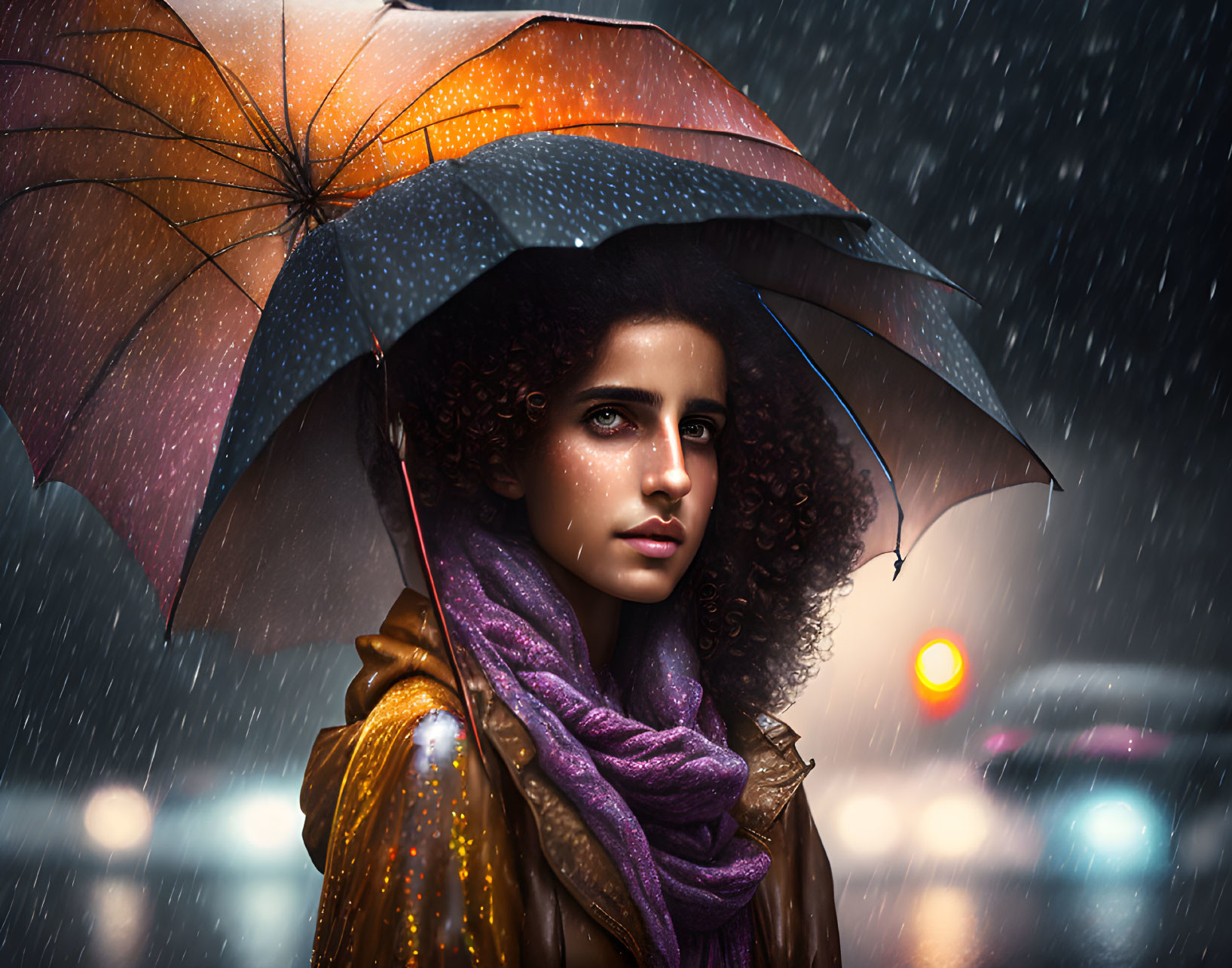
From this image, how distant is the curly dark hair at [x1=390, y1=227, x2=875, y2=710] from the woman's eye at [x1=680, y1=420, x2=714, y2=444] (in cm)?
15

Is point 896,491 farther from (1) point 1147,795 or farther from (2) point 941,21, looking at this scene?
(1) point 1147,795

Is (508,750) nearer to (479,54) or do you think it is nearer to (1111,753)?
(479,54)

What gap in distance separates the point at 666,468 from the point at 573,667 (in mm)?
317

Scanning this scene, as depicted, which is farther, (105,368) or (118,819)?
(118,819)

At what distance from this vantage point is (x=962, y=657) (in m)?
4.11

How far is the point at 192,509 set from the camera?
193 cm

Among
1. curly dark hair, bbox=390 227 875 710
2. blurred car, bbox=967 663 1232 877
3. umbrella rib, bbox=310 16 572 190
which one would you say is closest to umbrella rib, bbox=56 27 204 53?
umbrella rib, bbox=310 16 572 190

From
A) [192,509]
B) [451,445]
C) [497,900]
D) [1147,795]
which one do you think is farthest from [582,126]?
[1147,795]

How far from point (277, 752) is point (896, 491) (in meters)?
2.44

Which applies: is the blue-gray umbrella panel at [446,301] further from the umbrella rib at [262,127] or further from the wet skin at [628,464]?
the umbrella rib at [262,127]

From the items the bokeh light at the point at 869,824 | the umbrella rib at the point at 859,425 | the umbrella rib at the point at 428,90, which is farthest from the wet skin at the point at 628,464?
the bokeh light at the point at 869,824

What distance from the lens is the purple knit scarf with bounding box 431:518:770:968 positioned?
1.39m

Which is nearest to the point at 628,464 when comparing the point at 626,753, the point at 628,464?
the point at 628,464

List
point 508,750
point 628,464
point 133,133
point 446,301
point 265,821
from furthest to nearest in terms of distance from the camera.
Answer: point 265,821 → point 133,133 → point 628,464 → point 508,750 → point 446,301
